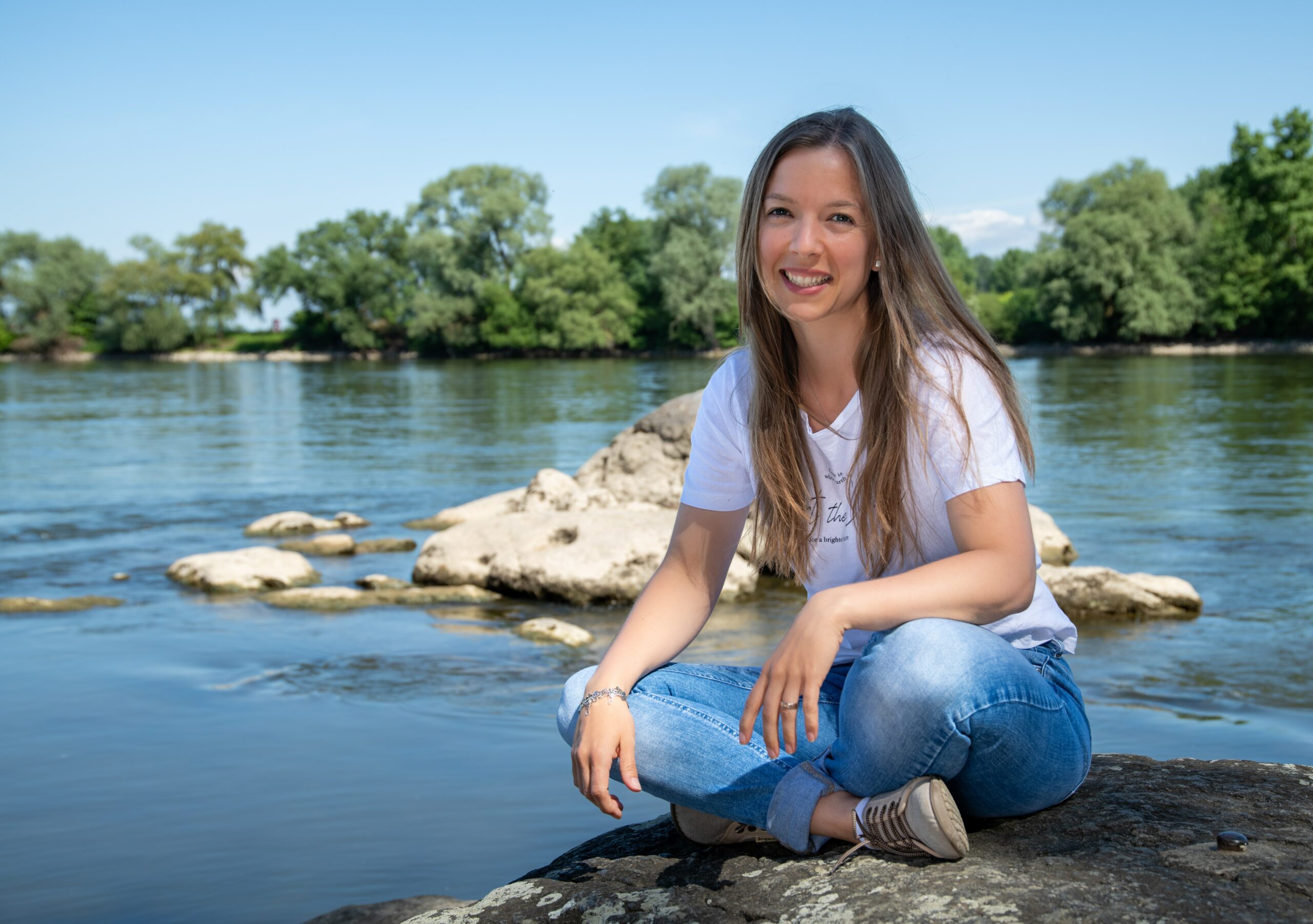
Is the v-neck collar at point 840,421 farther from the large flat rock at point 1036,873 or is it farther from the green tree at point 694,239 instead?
the green tree at point 694,239

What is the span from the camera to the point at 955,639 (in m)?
1.95

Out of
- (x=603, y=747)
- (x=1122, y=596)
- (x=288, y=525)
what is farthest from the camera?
(x=288, y=525)

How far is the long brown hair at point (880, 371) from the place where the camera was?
2215 millimetres

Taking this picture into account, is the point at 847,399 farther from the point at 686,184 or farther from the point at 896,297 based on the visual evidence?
the point at 686,184

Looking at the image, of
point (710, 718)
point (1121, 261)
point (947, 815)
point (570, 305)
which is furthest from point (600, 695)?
point (570, 305)

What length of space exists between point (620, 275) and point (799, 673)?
62461 millimetres

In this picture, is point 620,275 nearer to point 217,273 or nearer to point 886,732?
point 217,273

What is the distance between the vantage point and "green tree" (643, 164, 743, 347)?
56.2m

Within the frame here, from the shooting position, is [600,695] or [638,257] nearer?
[600,695]

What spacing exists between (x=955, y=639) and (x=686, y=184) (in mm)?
56242

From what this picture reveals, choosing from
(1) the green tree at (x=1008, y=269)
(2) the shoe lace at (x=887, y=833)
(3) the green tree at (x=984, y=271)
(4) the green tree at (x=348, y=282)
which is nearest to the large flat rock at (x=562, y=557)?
(2) the shoe lace at (x=887, y=833)

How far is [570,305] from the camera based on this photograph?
5978 centimetres

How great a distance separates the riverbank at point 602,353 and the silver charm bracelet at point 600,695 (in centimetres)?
3930

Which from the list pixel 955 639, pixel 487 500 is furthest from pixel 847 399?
pixel 487 500
